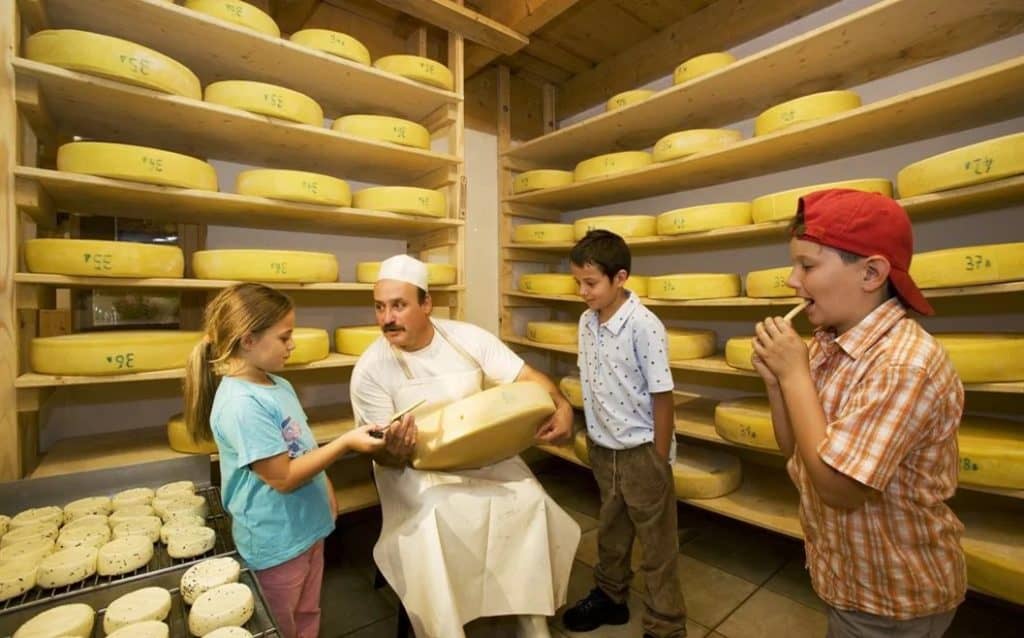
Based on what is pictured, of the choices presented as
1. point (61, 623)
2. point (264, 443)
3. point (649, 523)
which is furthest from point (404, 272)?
point (649, 523)

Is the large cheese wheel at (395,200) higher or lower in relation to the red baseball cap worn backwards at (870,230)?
higher

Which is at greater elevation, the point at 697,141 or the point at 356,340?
the point at 697,141

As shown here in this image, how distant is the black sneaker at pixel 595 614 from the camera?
187 cm

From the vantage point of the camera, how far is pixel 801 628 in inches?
73.7

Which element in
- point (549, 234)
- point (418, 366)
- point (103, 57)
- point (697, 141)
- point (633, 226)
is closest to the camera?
point (103, 57)

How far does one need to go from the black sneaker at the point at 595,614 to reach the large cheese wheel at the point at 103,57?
2725mm

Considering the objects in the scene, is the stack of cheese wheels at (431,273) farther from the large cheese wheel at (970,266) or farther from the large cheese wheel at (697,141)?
the large cheese wheel at (970,266)

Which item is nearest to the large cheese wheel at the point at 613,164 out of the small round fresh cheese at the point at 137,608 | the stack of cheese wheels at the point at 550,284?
the stack of cheese wheels at the point at 550,284

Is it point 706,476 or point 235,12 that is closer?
point 235,12

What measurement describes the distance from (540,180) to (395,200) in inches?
49.0

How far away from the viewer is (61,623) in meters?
0.86

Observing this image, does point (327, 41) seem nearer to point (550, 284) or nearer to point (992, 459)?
point (550, 284)

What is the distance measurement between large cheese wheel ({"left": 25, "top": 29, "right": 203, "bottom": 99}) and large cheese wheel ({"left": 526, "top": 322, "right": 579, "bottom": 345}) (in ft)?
7.58

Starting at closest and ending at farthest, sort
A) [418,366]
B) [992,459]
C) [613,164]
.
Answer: [992,459] → [418,366] → [613,164]
